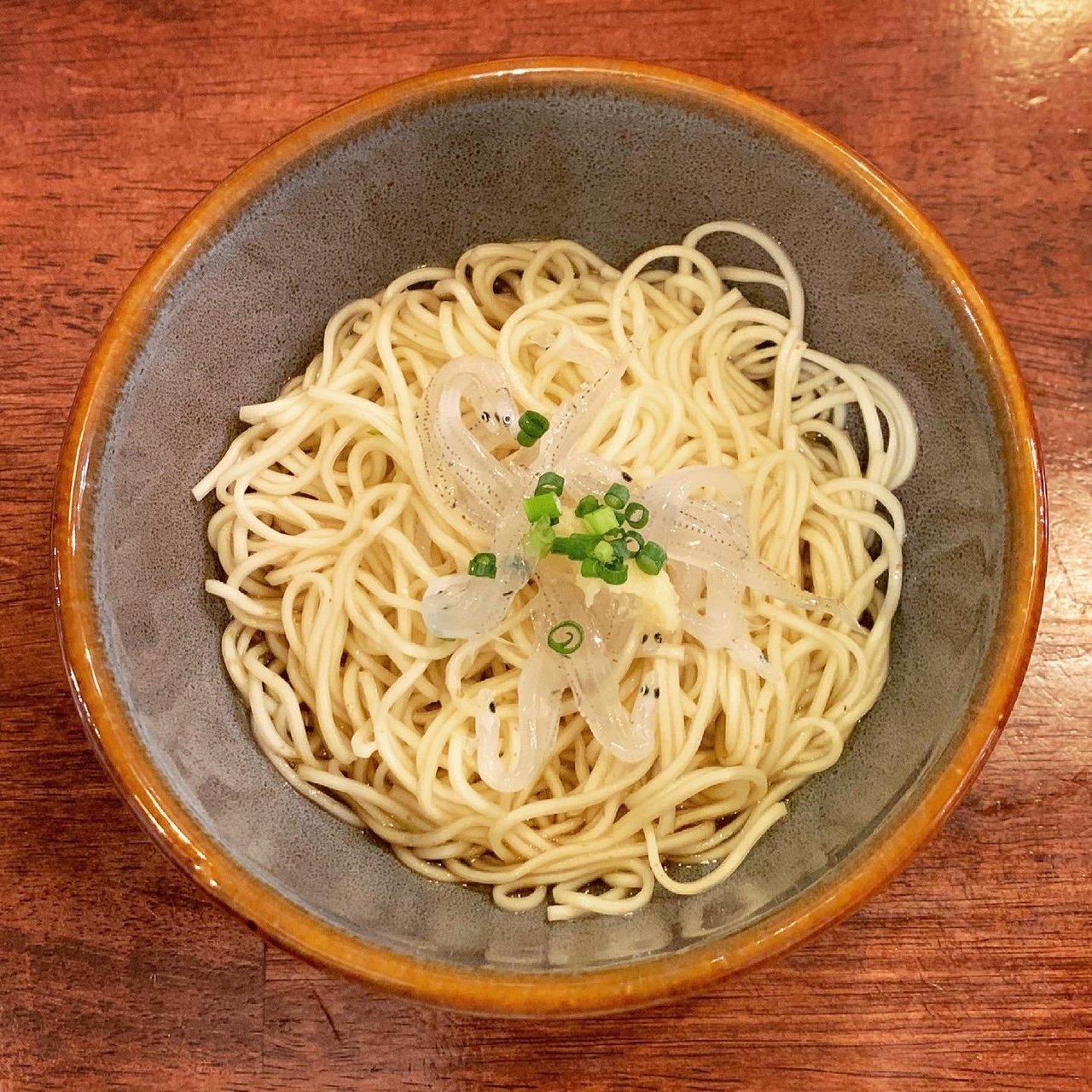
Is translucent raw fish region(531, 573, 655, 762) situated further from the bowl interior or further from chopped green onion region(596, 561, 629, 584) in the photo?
the bowl interior

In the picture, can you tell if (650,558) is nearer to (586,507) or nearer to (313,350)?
(586,507)

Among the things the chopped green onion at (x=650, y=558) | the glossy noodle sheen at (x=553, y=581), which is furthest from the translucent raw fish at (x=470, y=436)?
the chopped green onion at (x=650, y=558)

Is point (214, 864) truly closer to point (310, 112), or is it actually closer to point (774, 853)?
point (774, 853)

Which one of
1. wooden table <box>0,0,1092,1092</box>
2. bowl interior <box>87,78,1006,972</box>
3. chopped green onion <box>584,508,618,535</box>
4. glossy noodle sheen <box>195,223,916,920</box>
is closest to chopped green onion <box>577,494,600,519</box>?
chopped green onion <box>584,508,618,535</box>

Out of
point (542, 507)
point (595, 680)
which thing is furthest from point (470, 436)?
point (595, 680)

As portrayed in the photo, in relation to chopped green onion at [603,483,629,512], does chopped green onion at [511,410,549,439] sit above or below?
above

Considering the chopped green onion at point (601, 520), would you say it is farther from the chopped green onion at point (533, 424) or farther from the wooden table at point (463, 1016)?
the wooden table at point (463, 1016)
